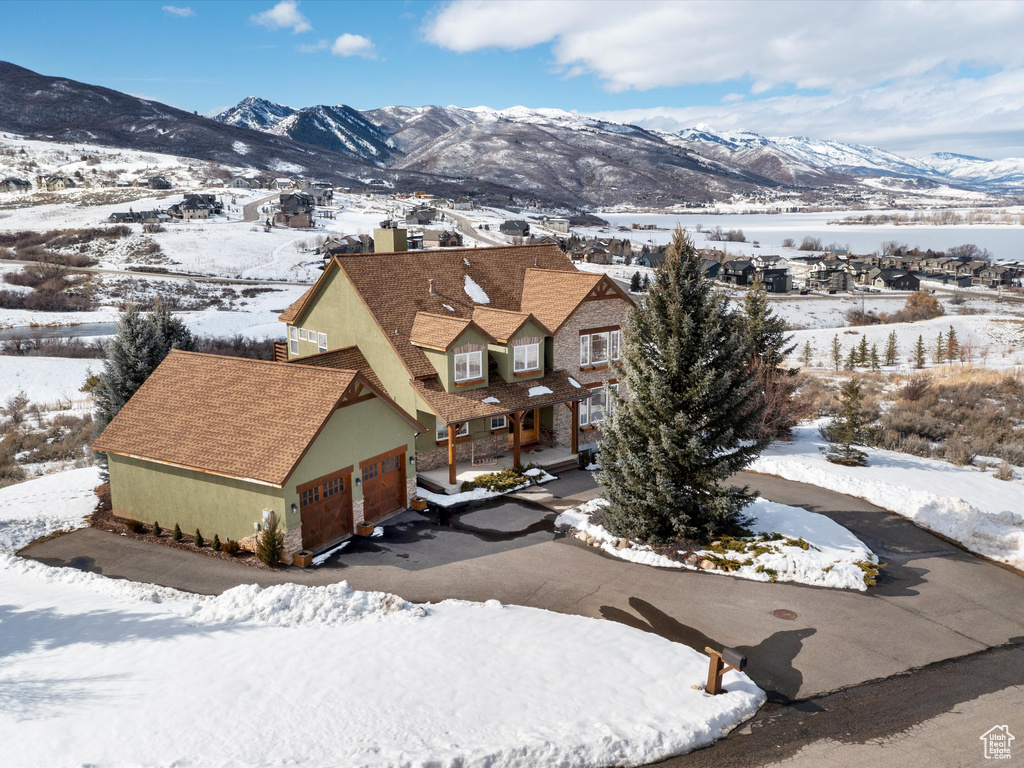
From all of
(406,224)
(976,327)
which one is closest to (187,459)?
(976,327)

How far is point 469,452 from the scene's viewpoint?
25.1 m

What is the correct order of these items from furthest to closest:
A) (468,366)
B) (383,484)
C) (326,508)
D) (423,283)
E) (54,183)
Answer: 1. (54,183)
2. (423,283)
3. (468,366)
4. (383,484)
5. (326,508)

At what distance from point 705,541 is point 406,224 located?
115 metres

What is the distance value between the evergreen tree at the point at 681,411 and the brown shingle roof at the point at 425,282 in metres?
8.84

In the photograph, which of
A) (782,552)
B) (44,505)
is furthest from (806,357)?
(44,505)

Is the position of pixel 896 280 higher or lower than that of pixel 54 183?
lower

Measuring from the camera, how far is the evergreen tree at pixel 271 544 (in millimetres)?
16938

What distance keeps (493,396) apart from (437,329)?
3085 mm

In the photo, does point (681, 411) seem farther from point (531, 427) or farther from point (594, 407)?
point (594, 407)

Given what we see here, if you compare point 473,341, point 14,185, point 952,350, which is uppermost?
point 14,185

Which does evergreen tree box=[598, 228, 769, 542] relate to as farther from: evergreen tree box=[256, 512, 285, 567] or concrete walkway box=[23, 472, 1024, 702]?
evergreen tree box=[256, 512, 285, 567]

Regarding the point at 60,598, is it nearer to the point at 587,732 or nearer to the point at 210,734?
the point at 210,734

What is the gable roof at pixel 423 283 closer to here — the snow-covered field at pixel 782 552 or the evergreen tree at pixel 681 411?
the evergreen tree at pixel 681 411

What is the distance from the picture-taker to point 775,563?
1655 cm
